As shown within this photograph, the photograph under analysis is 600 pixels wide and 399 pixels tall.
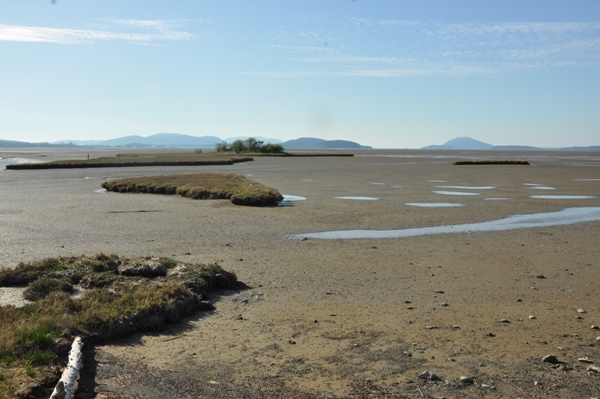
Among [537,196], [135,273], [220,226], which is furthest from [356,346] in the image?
[537,196]

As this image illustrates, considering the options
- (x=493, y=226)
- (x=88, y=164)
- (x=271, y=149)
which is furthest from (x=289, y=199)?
(x=271, y=149)

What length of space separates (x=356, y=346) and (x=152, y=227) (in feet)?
40.8

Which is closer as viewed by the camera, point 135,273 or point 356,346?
point 356,346

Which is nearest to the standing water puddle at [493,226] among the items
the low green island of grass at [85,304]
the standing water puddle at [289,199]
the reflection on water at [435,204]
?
the reflection on water at [435,204]

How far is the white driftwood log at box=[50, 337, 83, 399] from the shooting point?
5977mm

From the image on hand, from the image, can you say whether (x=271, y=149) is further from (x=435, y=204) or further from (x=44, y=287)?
(x=44, y=287)

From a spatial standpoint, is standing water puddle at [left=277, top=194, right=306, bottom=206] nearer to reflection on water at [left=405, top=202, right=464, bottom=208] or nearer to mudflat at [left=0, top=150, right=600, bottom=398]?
mudflat at [left=0, top=150, right=600, bottom=398]

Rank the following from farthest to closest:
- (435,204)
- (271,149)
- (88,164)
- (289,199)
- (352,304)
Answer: (271,149) → (88,164) → (289,199) → (435,204) → (352,304)

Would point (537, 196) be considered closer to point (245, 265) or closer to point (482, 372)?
point (245, 265)

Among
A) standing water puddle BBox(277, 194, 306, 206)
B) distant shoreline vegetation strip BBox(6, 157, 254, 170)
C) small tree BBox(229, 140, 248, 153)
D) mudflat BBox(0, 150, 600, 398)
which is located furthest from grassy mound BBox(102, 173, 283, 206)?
small tree BBox(229, 140, 248, 153)

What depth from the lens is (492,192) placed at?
32875mm

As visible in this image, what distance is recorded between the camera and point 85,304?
9391mm

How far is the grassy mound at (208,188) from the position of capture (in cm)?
2617

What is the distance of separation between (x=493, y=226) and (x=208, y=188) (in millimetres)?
15089
